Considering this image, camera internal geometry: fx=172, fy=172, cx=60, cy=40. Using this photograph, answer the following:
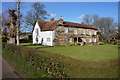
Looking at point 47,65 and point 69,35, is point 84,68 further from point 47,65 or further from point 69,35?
point 69,35

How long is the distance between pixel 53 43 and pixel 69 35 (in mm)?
6243

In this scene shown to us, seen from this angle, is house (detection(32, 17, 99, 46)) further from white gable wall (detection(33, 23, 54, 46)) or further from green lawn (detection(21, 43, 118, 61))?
green lawn (detection(21, 43, 118, 61))

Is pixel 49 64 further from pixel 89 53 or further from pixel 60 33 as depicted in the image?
pixel 60 33

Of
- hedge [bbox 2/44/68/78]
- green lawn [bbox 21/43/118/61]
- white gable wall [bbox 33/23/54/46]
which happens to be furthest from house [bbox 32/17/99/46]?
hedge [bbox 2/44/68/78]

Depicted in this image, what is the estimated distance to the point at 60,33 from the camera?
1737 inches

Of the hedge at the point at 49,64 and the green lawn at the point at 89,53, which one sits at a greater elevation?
the hedge at the point at 49,64

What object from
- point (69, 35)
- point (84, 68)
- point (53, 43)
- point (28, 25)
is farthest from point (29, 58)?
point (28, 25)

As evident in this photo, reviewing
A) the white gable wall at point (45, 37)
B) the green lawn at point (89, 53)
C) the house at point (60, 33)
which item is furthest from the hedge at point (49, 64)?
the house at point (60, 33)

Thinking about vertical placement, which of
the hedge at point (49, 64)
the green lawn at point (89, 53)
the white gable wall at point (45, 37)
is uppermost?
the white gable wall at point (45, 37)

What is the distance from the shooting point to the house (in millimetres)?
43553

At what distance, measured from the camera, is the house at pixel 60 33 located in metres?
43.6

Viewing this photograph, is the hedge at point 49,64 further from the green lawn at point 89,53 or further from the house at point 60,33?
the house at point 60,33

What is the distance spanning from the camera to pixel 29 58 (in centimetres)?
1316

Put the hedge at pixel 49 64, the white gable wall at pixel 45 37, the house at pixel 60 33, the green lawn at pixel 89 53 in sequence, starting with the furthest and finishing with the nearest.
→ the house at pixel 60 33
the white gable wall at pixel 45 37
the green lawn at pixel 89 53
the hedge at pixel 49 64
